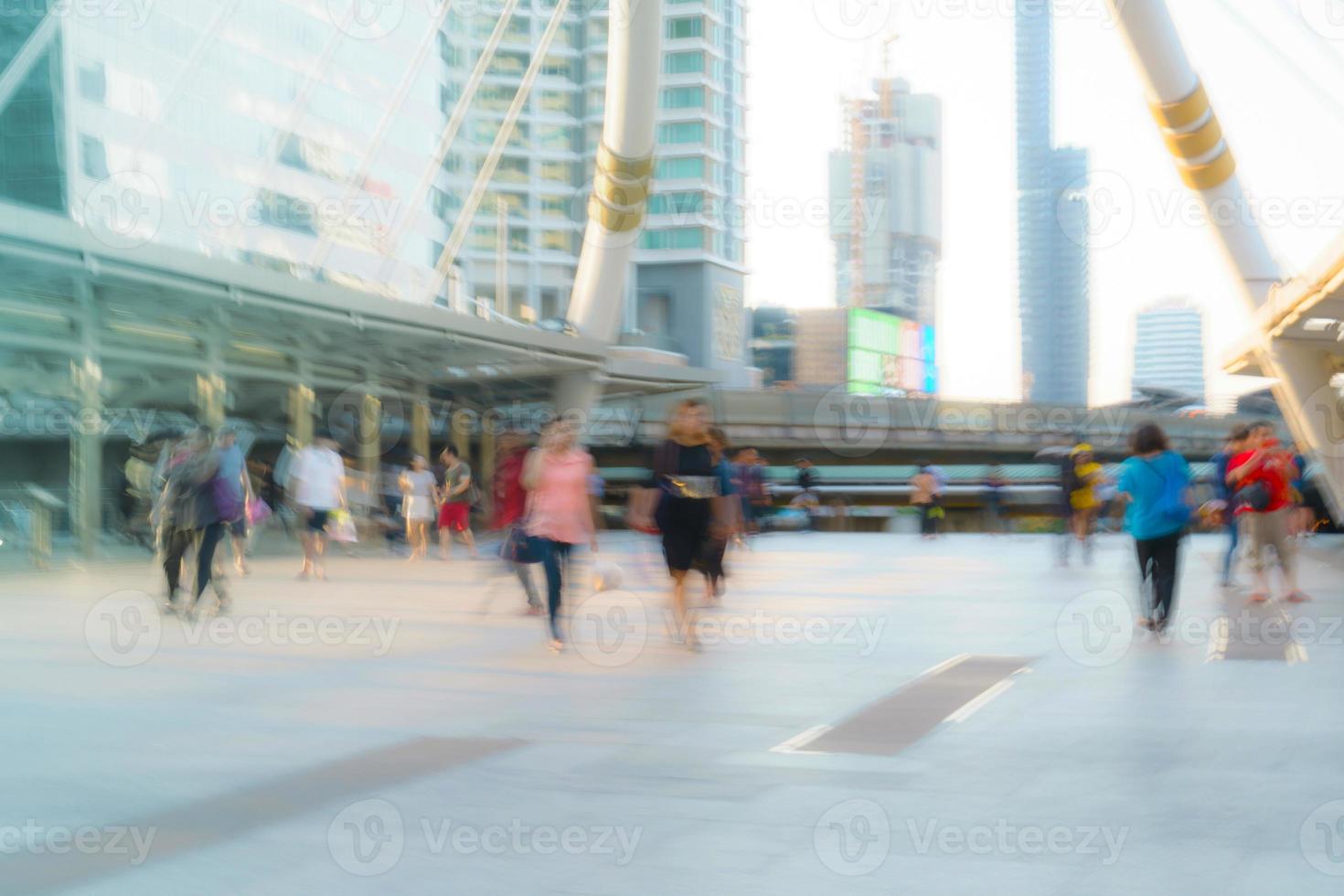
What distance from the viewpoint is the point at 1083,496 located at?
62.5 ft

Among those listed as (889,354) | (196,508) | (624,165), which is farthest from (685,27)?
(196,508)

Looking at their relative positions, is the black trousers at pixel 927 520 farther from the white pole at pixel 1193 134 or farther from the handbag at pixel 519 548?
the handbag at pixel 519 548

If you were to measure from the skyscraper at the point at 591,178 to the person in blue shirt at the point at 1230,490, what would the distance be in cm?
7376

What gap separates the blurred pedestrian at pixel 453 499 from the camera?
65.9 feet

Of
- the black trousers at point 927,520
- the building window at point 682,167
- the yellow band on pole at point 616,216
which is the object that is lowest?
the black trousers at point 927,520

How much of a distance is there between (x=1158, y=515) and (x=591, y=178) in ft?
285

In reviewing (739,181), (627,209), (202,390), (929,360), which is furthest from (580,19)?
(202,390)

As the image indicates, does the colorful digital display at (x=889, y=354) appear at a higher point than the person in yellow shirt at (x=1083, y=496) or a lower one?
higher

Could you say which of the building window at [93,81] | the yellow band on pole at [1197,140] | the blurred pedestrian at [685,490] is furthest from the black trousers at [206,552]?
the building window at [93,81]

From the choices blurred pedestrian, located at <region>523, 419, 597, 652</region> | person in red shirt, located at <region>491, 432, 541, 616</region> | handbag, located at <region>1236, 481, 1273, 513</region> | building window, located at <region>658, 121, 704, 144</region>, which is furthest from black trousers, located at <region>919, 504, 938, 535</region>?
building window, located at <region>658, 121, 704, 144</region>

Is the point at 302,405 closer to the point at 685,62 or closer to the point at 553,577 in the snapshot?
the point at 553,577

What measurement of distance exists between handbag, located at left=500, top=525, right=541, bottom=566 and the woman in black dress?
3.40ft

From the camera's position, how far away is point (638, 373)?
120 ft

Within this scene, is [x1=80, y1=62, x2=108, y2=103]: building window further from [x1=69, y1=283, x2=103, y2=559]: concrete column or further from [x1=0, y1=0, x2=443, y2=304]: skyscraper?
[x1=69, y1=283, x2=103, y2=559]: concrete column
